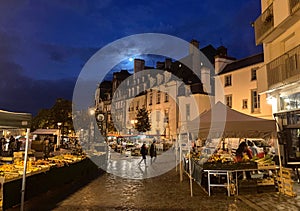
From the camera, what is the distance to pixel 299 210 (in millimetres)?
7641

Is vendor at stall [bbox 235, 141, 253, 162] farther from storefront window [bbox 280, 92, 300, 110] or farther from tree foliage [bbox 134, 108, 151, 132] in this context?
tree foliage [bbox 134, 108, 151, 132]

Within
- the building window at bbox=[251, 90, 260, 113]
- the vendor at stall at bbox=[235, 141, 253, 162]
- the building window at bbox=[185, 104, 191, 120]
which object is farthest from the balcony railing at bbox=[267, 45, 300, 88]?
the building window at bbox=[185, 104, 191, 120]

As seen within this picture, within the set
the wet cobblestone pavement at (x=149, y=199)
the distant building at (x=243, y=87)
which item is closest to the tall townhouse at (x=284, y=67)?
the wet cobblestone pavement at (x=149, y=199)

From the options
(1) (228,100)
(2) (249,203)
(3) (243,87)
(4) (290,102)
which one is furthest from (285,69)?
(1) (228,100)

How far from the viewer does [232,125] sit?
10547 mm

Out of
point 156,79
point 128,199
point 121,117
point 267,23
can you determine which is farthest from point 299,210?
point 121,117

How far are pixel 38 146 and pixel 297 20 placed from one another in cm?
2190

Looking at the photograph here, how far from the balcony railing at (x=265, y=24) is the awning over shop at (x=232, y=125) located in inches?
336

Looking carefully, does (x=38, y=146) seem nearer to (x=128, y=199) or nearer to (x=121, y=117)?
(x=128, y=199)

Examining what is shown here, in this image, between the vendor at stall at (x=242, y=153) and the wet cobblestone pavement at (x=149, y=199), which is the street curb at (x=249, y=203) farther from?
the vendor at stall at (x=242, y=153)

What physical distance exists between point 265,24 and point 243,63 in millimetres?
13367

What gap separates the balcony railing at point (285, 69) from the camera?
14.4 meters

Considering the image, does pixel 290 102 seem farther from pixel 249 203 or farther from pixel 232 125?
pixel 249 203

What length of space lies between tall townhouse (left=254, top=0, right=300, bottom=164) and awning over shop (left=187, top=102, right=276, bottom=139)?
175 inches
